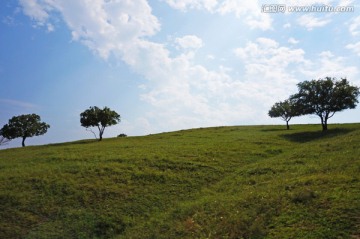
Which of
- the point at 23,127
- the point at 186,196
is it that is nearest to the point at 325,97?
the point at 186,196

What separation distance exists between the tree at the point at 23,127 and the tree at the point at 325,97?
232ft

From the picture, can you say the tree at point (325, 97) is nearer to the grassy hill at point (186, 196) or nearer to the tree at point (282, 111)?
the tree at point (282, 111)

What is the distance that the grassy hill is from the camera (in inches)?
662

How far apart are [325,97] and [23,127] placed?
78.1m

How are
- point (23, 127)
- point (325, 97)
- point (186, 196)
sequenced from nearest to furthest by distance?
point (186, 196) < point (325, 97) < point (23, 127)

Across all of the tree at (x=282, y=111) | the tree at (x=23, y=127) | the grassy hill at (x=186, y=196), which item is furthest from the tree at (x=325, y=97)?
the tree at (x=23, y=127)

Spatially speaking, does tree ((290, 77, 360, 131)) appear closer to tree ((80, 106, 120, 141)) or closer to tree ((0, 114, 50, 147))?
tree ((80, 106, 120, 141))

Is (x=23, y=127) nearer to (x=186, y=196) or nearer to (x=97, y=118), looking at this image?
(x=97, y=118)

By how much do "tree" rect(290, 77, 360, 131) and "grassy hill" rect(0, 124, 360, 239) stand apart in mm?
30197

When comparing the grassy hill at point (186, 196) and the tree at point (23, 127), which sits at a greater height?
the tree at point (23, 127)

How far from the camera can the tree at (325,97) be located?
6500 cm

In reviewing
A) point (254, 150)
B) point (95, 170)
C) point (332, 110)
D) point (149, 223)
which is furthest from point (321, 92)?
point (149, 223)

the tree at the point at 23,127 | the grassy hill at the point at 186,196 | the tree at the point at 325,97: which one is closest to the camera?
the grassy hill at the point at 186,196

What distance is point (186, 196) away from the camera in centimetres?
2602
